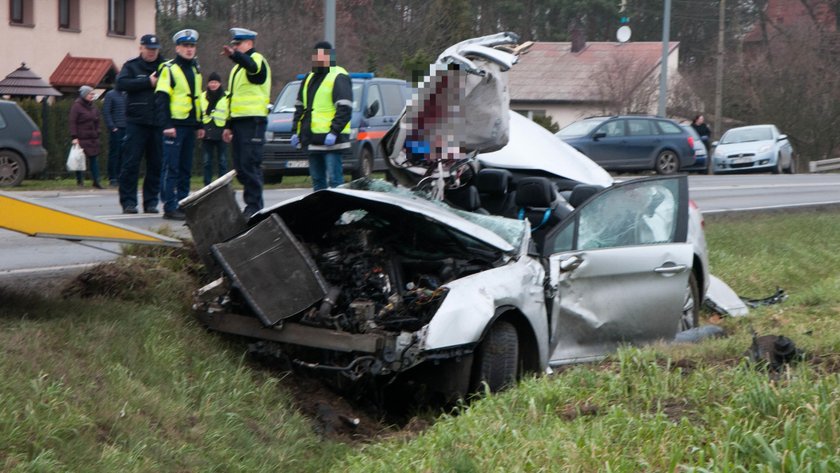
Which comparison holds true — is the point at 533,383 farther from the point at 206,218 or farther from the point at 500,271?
the point at 206,218

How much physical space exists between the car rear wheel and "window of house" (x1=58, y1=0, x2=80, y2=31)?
113 feet

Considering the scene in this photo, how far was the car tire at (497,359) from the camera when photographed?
6.59 m

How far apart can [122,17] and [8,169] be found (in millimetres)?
21854

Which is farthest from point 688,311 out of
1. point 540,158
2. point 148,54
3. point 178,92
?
point 148,54

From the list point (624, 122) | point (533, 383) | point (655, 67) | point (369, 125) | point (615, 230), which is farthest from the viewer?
point (655, 67)

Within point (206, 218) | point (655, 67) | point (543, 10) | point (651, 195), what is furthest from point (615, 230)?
point (543, 10)

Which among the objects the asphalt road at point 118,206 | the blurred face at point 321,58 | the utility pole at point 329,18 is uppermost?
the utility pole at point 329,18

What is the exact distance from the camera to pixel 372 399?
720 cm

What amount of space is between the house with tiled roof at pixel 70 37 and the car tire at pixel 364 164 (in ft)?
62.0

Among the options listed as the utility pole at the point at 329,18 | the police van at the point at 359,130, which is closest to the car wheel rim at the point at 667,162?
the police van at the point at 359,130

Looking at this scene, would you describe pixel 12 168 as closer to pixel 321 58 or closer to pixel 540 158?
pixel 321 58

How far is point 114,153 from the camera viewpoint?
71.0ft

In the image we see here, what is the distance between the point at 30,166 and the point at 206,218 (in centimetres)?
1548

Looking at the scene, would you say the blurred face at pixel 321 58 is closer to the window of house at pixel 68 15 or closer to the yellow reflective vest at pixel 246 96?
the yellow reflective vest at pixel 246 96
